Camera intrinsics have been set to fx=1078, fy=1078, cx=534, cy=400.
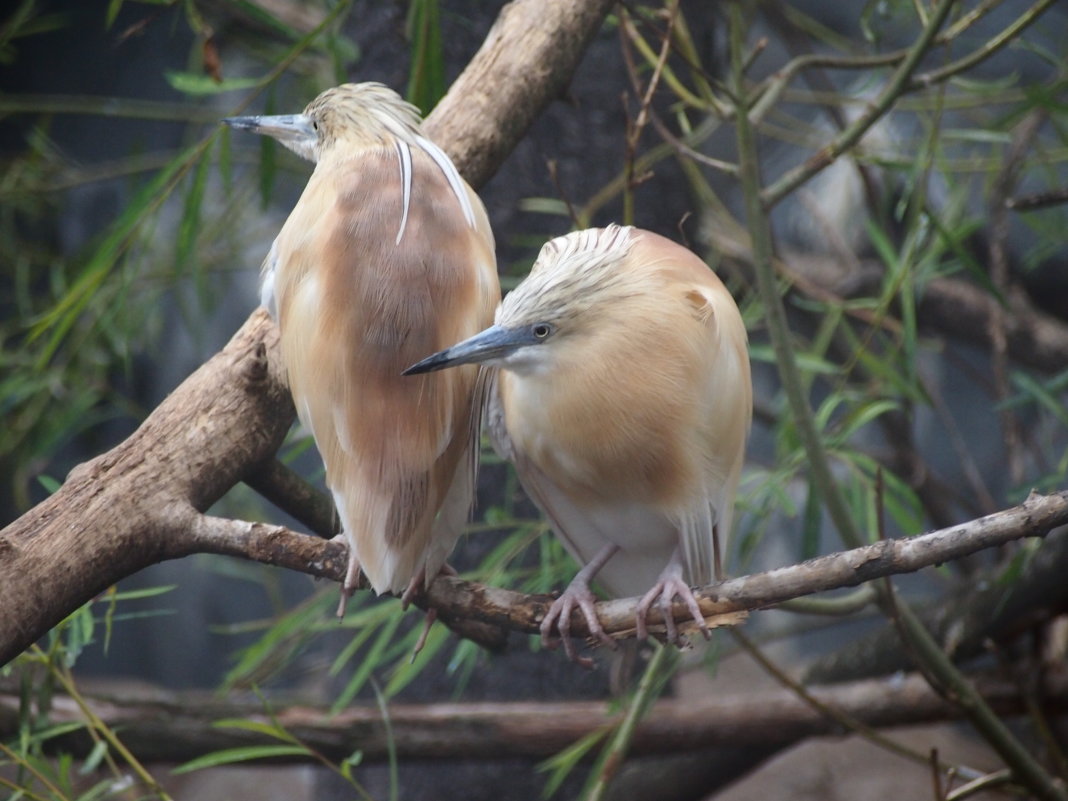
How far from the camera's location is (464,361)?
2.73 feet

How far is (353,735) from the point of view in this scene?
1.54 meters

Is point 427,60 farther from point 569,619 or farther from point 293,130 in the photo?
point 569,619

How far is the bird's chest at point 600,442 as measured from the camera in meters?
0.92

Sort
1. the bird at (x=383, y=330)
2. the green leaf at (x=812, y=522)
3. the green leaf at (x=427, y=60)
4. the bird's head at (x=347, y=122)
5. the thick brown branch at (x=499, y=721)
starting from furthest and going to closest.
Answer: the thick brown branch at (x=499, y=721) → the green leaf at (x=812, y=522) → the green leaf at (x=427, y=60) → the bird's head at (x=347, y=122) → the bird at (x=383, y=330)

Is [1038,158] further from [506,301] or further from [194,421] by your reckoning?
[194,421]

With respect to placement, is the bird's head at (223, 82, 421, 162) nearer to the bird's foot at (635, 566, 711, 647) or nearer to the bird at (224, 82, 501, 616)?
the bird at (224, 82, 501, 616)

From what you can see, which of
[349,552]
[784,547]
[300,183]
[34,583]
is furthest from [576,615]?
[784,547]

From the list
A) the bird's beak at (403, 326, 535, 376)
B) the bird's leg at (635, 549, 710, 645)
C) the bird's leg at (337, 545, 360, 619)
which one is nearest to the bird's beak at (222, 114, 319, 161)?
the bird's beak at (403, 326, 535, 376)

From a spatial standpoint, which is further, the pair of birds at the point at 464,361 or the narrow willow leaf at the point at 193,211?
the narrow willow leaf at the point at 193,211

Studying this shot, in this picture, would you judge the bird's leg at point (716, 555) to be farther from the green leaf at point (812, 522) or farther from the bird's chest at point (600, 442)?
the green leaf at point (812, 522)

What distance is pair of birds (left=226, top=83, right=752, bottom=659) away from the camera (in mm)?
A: 860

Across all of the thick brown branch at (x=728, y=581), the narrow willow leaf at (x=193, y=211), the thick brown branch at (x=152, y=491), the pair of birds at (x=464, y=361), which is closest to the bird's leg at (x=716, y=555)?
the pair of birds at (x=464, y=361)

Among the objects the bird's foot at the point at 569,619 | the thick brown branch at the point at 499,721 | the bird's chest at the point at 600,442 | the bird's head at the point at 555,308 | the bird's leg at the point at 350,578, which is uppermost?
the bird's head at the point at 555,308

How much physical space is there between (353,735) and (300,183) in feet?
4.80
